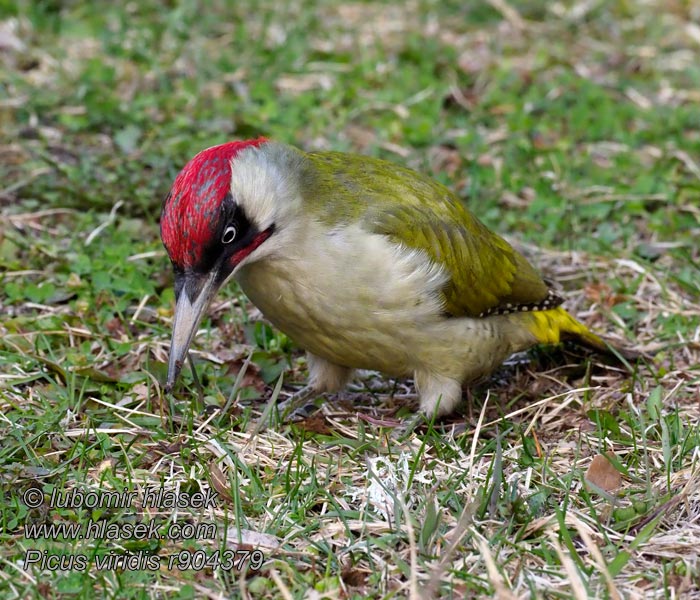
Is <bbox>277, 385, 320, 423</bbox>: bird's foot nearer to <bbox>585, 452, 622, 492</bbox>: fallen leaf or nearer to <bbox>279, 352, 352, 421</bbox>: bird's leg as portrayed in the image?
<bbox>279, 352, 352, 421</bbox>: bird's leg

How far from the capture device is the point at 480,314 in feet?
14.5

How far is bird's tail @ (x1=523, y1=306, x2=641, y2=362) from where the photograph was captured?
4.63 meters

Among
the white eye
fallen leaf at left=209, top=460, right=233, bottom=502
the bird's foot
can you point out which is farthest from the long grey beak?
the bird's foot

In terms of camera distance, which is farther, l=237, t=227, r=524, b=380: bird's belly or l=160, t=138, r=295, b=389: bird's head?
l=237, t=227, r=524, b=380: bird's belly

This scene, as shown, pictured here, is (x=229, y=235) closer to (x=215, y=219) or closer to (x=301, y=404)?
(x=215, y=219)

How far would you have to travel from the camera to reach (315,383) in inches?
176

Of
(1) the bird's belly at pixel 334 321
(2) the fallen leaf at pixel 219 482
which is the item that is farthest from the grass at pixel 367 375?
(1) the bird's belly at pixel 334 321

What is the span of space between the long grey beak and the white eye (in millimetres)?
133

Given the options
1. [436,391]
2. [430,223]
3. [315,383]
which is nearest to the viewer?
[430,223]

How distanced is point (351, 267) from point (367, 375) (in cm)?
105

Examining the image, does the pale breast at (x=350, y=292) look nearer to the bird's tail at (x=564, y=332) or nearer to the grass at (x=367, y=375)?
the grass at (x=367, y=375)

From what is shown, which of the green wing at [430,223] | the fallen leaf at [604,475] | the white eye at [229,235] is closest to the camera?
the white eye at [229,235]

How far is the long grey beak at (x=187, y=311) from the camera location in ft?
12.0
